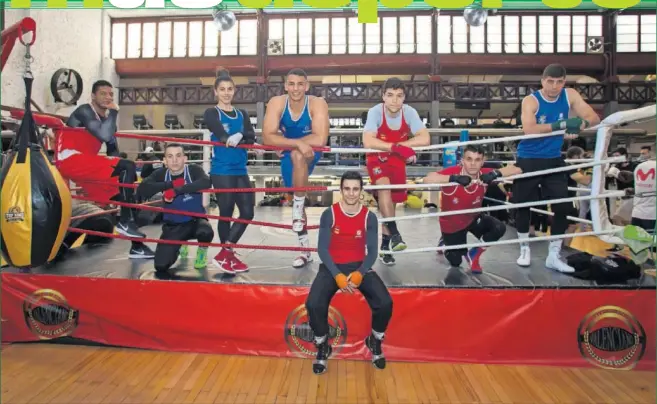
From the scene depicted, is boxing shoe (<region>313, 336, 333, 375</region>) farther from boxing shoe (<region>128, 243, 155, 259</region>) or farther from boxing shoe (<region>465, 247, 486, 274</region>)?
boxing shoe (<region>128, 243, 155, 259</region>)

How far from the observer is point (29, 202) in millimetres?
2217

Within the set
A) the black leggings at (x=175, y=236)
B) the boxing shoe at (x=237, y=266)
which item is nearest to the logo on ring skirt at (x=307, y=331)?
the boxing shoe at (x=237, y=266)

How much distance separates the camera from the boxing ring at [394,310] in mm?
2377

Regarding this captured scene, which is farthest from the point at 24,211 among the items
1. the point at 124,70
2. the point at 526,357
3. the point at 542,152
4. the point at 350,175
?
the point at 124,70

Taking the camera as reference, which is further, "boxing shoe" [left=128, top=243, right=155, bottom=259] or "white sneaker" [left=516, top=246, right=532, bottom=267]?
"boxing shoe" [left=128, top=243, right=155, bottom=259]

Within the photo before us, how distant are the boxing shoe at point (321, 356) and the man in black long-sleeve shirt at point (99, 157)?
1440 mm

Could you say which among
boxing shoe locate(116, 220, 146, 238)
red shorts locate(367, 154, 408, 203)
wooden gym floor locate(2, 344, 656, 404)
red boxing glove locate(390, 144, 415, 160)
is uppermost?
red boxing glove locate(390, 144, 415, 160)

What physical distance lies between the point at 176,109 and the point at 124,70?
108 inches

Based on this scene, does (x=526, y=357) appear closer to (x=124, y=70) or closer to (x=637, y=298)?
(x=637, y=298)

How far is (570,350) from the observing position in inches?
94.6

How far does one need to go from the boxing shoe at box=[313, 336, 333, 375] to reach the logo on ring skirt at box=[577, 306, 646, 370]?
4.53 feet

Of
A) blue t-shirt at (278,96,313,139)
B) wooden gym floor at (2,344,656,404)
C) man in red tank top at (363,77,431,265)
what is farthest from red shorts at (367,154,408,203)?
wooden gym floor at (2,344,656,404)

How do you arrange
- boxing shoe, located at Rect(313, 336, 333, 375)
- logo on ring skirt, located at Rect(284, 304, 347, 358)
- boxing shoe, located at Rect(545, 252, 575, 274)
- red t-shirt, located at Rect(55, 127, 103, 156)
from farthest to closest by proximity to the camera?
red t-shirt, located at Rect(55, 127, 103, 156), boxing shoe, located at Rect(545, 252, 575, 274), logo on ring skirt, located at Rect(284, 304, 347, 358), boxing shoe, located at Rect(313, 336, 333, 375)

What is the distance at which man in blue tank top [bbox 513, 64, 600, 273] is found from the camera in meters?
2.68
